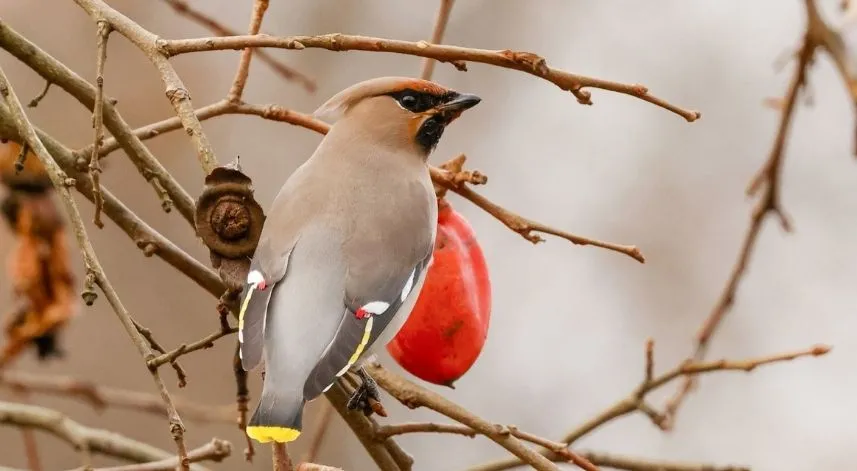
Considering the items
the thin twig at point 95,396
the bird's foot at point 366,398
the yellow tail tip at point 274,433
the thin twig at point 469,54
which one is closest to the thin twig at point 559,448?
the bird's foot at point 366,398

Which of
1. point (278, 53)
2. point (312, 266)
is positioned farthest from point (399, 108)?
point (278, 53)

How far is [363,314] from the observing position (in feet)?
5.42

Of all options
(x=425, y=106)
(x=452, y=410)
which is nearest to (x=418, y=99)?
(x=425, y=106)

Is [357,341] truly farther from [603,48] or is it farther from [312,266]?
[603,48]

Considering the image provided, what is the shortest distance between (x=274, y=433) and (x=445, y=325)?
485 millimetres

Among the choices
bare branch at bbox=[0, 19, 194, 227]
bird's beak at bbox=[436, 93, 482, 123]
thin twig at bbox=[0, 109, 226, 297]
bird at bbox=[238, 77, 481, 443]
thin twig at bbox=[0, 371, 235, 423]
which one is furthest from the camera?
thin twig at bbox=[0, 371, 235, 423]

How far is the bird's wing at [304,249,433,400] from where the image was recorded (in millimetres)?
1544

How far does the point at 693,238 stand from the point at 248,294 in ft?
18.7

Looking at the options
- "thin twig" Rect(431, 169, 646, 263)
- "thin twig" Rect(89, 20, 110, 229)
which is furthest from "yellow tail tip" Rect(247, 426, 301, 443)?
"thin twig" Rect(431, 169, 646, 263)

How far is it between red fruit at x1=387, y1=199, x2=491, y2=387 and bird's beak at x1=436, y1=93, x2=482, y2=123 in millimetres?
232

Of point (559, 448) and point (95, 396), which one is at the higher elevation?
point (95, 396)

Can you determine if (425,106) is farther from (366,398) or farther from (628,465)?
(628,465)

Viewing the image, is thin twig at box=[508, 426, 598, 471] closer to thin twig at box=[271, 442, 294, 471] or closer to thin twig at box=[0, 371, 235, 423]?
thin twig at box=[271, 442, 294, 471]

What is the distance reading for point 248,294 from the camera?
159 cm
